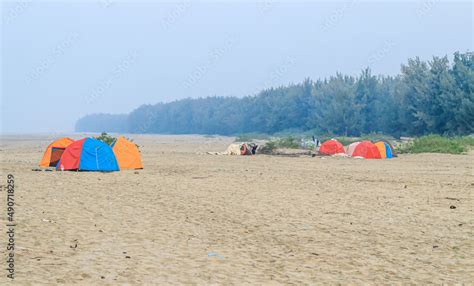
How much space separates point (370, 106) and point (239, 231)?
2325 inches

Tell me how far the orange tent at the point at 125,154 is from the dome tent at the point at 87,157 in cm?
98

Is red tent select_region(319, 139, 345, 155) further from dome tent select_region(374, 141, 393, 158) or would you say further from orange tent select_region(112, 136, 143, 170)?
orange tent select_region(112, 136, 143, 170)

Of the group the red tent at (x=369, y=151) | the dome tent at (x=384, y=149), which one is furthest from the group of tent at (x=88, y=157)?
the dome tent at (x=384, y=149)

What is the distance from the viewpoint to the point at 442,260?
700cm

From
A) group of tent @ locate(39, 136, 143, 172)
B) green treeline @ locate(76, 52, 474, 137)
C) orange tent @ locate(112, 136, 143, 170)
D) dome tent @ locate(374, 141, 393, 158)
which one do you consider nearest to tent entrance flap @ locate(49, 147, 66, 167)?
group of tent @ locate(39, 136, 143, 172)

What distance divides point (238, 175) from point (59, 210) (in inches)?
337

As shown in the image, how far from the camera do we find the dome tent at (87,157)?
17984 mm

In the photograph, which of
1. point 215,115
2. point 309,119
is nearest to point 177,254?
point 309,119

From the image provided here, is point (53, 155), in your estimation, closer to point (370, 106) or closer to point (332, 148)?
point (332, 148)

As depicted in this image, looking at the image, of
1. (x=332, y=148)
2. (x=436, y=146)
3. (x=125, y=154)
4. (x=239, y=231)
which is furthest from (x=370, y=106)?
(x=239, y=231)

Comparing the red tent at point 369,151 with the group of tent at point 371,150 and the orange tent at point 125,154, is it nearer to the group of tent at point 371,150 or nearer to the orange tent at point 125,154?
the group of tent at point 371,150

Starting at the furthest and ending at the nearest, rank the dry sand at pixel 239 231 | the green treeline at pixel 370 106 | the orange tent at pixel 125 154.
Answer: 1. the green treeline at pixel 370 106
2. the orange tent at pixel 125 154
3. the dry sand at pixel 239 231

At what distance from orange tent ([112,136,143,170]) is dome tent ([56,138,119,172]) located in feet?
3.21

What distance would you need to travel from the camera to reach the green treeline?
47500mm
